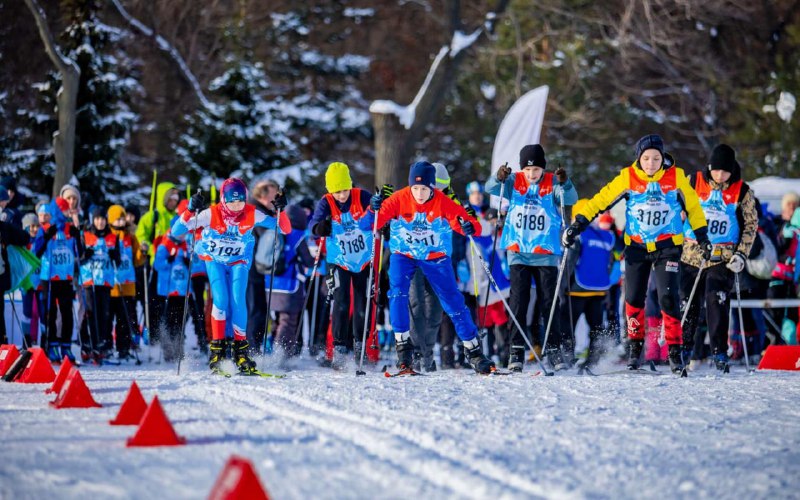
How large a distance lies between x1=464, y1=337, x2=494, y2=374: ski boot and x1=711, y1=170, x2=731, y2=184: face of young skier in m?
2.84

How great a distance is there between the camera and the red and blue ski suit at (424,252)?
9.73m

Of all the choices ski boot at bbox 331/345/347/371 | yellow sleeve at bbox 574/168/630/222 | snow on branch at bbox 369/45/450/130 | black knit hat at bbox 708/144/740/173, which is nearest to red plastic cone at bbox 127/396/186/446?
ski boot at bbox 331/345/347/371

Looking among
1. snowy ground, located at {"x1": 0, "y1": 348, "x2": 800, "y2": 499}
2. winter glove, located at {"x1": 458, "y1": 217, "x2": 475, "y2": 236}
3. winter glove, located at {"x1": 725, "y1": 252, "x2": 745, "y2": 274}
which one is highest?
winter glove, located at {"x1": 458, "y1": 217, "x2": 475, "y2": 236}

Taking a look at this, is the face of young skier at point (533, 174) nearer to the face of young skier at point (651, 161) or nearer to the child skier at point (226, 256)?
the face of young skier at point (651, 161)

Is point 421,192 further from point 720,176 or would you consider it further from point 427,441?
point 427,441

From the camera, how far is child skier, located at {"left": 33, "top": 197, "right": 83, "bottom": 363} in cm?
1240

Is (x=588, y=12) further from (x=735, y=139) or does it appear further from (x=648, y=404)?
(x=648, y=404)

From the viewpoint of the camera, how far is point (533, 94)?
18734 millimetres

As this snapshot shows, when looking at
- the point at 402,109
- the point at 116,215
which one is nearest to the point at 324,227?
the point at 116,215

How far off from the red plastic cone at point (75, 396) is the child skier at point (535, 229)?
4227 mm

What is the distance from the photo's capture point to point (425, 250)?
9.73 m

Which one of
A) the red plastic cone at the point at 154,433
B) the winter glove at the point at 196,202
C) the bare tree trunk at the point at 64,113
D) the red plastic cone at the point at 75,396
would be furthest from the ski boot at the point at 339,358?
the bare tree trunk at the point at 64,113

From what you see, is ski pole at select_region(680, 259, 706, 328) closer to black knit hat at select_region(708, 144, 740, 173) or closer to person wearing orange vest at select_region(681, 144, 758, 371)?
person wearing orange vest at select_region(681, 144, 758, 371)

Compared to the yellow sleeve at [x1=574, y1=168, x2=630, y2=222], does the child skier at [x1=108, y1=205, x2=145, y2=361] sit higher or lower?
lower
